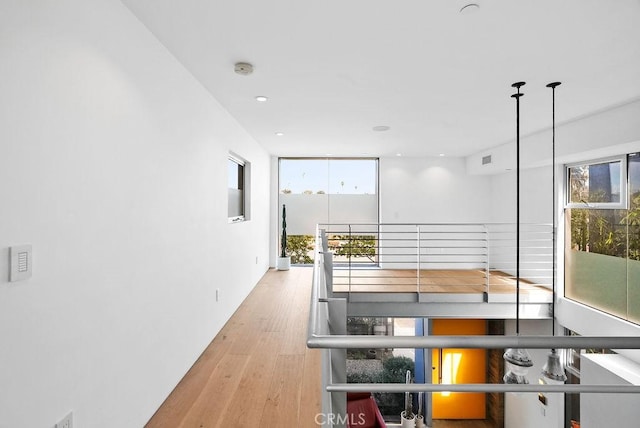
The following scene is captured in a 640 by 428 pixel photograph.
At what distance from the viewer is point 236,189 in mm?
4742

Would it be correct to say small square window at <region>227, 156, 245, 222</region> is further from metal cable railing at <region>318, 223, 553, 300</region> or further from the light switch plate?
the light switch plate

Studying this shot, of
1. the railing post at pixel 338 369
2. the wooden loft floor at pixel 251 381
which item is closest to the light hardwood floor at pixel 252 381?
the wooden loft floor at pixel 251 381

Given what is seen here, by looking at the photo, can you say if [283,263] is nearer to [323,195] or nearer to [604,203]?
[323,195]

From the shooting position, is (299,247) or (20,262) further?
(299,247)

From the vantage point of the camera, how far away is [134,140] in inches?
74.0

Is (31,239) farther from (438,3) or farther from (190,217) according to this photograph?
(438,3)

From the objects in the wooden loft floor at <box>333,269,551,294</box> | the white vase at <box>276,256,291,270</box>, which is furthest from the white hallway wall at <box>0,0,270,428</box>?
the white vase at <box>276,256,291,270</box>

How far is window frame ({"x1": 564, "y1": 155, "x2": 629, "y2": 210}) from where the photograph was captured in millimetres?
3723

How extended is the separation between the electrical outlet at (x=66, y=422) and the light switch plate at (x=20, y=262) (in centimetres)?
62

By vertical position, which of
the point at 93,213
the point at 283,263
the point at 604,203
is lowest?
the point at 283,263

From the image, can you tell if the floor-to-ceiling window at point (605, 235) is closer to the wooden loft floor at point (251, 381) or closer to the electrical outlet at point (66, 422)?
the wooden loft floor at point (251, 381)

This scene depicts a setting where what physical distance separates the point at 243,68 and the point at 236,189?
2.41 metres

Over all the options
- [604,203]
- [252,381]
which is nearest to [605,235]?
[604,203]

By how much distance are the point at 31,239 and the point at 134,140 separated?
84cm
